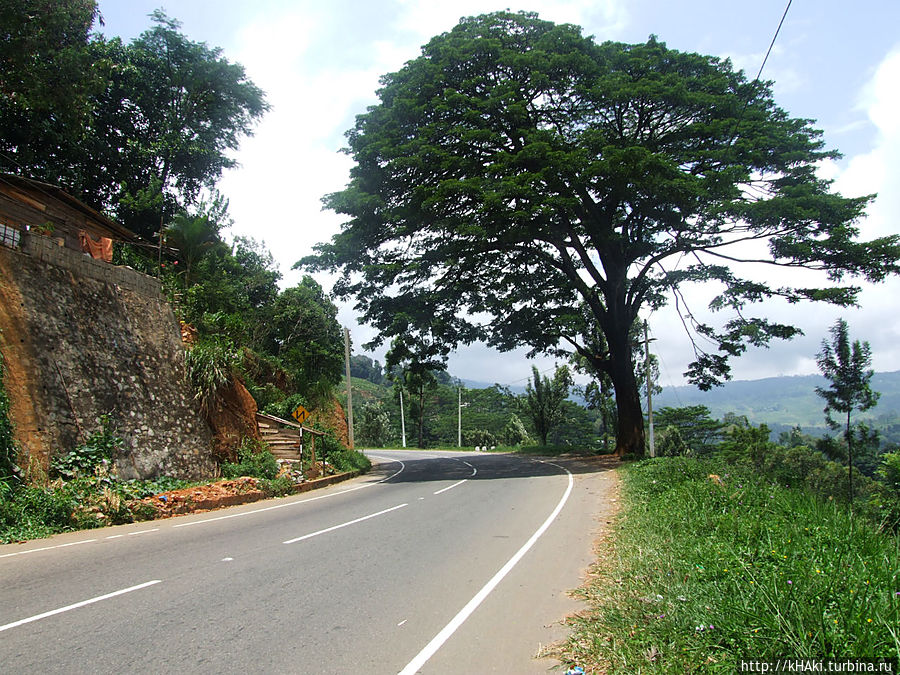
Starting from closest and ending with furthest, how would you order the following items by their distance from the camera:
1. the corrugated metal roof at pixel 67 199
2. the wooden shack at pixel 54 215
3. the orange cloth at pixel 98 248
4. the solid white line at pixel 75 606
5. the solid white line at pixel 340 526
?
the solid white line at pixel 75 606, the solid white line at pixel 340 526, the orange cloth at pixel 98 248, the wooden shack at pixel 54 215, the corrugated metal roof at pixel 67 199

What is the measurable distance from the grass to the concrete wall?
10733 mm

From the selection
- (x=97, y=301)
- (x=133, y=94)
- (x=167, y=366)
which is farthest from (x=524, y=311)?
(x=133, y=94)

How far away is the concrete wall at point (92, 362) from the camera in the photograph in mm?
10516

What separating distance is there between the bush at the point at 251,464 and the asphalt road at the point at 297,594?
500 cm

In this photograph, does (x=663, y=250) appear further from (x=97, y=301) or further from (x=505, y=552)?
(x=97, y=301)

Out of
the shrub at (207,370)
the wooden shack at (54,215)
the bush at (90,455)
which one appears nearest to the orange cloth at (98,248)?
the wooden shack at (54,215)

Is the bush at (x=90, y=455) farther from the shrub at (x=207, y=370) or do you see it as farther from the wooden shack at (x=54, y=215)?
the wooden shack at (x=54, y=215)

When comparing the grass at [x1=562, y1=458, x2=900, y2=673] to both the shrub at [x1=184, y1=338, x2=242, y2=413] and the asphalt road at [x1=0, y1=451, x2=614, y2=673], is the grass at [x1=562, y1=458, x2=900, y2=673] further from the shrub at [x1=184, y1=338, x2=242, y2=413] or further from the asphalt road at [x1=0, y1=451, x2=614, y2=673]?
the shrub at [x1=184, y1=338, x2=242, y2=413]

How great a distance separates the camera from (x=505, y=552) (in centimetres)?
756

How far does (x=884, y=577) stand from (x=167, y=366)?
15.5m

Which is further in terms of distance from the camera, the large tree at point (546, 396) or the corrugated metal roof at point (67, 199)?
the large tree at point (546, 396)

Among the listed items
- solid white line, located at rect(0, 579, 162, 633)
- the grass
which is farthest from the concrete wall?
the grass

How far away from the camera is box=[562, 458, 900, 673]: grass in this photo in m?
3.22

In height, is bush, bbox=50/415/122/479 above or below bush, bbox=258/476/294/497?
above
